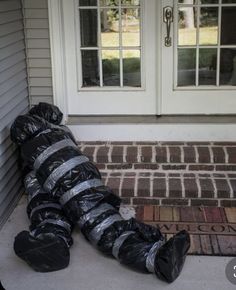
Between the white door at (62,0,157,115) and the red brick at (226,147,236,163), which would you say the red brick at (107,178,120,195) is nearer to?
the white door at (62,0,157,115)

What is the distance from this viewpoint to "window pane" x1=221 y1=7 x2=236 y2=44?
418 centimetres

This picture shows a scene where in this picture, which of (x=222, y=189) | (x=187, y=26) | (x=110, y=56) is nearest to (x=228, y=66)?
(x=187, y=26)

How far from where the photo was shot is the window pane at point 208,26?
419cm

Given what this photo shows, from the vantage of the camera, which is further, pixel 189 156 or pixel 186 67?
pixel 186 67

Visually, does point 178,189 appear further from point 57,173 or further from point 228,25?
point 228,25

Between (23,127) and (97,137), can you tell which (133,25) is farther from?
(23,127)

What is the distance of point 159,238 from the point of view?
10.7 feet

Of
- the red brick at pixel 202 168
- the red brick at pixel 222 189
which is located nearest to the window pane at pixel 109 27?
the red brick at pixel 202 168

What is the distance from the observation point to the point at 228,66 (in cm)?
430

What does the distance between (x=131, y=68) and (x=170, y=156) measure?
80 centimetres

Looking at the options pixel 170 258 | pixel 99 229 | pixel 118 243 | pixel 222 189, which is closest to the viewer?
pixel 170 258

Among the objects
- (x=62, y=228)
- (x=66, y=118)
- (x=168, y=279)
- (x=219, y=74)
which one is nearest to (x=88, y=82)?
(x=66, y=118)

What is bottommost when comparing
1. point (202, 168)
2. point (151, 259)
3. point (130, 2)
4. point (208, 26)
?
point (151, 259)

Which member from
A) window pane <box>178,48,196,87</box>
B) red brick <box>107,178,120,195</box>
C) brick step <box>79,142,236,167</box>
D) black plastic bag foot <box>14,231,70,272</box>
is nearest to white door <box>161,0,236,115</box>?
window pane <box>178,48,196,87</box>
